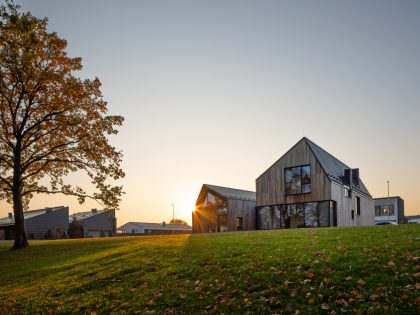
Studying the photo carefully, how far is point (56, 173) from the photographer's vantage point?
28.6 m

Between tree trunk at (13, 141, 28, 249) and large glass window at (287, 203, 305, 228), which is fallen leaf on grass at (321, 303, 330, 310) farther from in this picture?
large glass window at (287, 203, 305, 228)

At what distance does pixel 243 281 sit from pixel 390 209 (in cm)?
8108

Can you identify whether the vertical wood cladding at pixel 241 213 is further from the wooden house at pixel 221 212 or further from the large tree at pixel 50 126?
the large tree at pixel 50 126

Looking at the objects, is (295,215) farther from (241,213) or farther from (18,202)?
(18,202)

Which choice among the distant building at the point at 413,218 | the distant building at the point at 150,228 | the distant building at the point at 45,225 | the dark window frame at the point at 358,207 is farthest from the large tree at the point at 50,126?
the distant building at the point at 413,218

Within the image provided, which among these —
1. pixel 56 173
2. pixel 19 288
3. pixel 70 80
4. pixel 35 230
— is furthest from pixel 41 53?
pixel 35 230

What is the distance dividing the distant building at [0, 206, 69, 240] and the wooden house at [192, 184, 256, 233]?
32.7 m

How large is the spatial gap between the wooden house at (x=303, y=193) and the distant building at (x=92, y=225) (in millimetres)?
42814

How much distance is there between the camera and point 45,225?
66.8 meters

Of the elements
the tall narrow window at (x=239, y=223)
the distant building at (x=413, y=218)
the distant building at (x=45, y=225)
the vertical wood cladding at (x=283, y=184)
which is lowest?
the distant building at (x=413, y=218)

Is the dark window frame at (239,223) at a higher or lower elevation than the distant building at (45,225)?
higher

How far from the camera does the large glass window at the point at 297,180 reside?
118ft

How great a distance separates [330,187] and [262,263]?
25.9m

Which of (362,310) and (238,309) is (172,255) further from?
(362,310)
